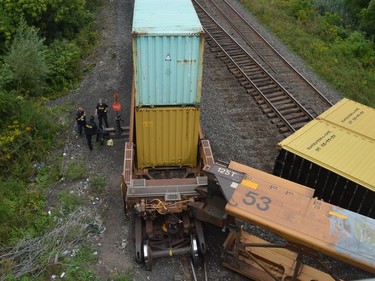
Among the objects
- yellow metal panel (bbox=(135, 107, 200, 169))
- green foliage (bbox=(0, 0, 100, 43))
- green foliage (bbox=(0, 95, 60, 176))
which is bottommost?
green foliage (bbox=(0, 95, 60, 176))

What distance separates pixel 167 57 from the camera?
9312 mm

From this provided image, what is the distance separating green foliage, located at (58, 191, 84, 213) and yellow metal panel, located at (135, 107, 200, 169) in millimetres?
1916

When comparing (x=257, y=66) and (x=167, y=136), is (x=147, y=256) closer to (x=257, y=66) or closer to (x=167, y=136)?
(x=167, y=136)

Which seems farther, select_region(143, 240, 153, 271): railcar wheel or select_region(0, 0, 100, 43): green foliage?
select_region(0, 0, 100, 43): green foliage

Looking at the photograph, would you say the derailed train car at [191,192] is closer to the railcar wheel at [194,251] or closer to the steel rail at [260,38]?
the railcar wheel at [194,251]

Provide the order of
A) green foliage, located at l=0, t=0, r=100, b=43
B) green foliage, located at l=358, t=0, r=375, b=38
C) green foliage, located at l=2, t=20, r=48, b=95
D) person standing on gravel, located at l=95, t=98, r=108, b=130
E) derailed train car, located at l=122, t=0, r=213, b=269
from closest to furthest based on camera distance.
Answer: derailed train car, located at l=122, t=0, r=213, b=269 < person standing on gravel, located at l=95, t=98, r=108, b=130 < green foliage, located at l=2, t=20, r=48, b=95 < green foliage, located at l=0, t=0, r=100, b=43 < green foliage, located at l=358, t=0, r=375, b=38

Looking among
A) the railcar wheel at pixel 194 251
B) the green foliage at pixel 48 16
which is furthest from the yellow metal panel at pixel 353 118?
the green foliage at pixel 48 16

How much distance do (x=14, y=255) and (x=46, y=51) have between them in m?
9.70

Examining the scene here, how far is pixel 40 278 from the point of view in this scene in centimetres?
844

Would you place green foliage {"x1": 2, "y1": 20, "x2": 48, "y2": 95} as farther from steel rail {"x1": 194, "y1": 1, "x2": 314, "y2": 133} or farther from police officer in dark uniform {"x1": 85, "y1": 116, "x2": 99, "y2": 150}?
steel rail {"x1": 194, "y1": 1, "x2": 314, "y2": 133}

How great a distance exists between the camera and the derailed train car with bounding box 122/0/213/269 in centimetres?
903

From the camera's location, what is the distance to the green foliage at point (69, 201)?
10203 mm

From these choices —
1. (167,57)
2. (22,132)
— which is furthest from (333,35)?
(22,132)

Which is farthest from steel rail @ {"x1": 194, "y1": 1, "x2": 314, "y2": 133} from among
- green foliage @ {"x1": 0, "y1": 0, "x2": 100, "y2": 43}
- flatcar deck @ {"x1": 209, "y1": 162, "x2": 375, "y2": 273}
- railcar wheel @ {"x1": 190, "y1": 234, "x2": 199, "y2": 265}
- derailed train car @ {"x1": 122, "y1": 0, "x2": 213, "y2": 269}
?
green foliage @ {"x1": 0, "y1": 0, "x2": 100, "y2": 43}
